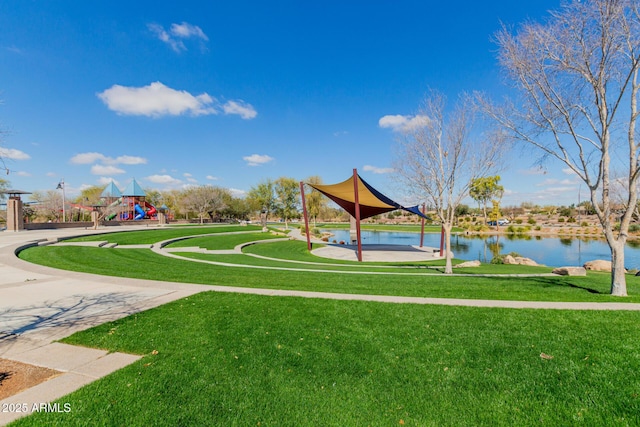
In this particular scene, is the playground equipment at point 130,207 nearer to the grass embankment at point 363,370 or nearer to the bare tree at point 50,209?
the bare tree at point 50,209

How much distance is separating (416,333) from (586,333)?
2404 mm

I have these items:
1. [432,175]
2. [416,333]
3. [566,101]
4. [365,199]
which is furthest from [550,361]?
[365,199]

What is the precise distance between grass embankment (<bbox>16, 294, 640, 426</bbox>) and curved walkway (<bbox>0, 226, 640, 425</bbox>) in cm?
30

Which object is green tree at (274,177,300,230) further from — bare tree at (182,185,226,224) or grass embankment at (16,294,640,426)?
grass embankment at (16,294,640,426)

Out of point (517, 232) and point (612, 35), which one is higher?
point (612, 35)

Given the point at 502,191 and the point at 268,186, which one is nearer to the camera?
the point at 268,186

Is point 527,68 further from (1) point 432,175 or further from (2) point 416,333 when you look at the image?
(2) point 416,333

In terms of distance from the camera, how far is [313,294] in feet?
22.4

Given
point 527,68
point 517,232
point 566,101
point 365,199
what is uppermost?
point 527,68

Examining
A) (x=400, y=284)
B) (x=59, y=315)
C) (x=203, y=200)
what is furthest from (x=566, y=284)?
(x=203, y=200)

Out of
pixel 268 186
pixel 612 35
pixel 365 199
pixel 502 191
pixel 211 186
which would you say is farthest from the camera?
pixel 211 186

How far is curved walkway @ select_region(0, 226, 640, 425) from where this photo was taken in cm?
339

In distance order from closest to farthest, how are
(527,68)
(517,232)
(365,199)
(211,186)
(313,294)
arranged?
1. (313,294)
2. (527,68)
3. (365,199)
4. (517,232)
5. (211,186)

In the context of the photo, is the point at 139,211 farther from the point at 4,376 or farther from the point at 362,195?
the point at 4,376
